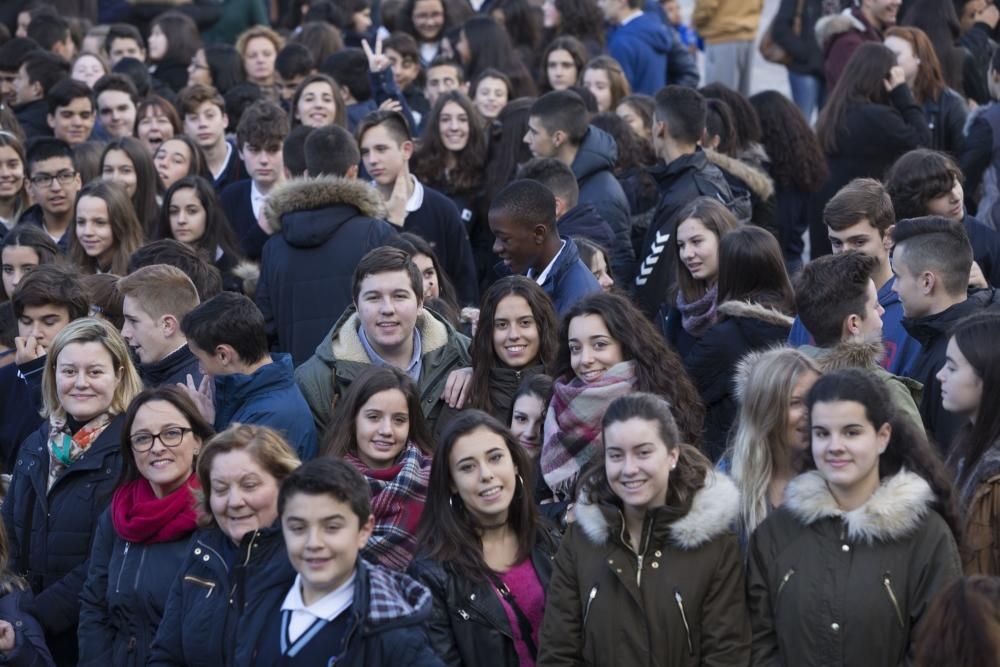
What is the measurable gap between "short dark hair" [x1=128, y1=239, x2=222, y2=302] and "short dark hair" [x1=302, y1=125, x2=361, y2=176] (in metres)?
0.93

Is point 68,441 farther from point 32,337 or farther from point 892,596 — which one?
point 892,596

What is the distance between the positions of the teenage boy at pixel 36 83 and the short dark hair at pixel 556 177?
518cm

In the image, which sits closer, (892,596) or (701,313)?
(892,596)

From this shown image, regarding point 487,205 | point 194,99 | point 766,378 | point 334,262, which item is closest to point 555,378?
point 766,378

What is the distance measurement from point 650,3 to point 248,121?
5.36 meters

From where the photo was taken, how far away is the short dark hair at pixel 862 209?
7.91 meters

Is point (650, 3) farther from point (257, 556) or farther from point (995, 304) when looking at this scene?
point (257, 556)

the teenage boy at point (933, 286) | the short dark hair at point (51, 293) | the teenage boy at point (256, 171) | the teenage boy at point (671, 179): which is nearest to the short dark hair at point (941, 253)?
the teenage boy at point (933, 286)

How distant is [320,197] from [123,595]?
2.94 metres

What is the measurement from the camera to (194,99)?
11.3 m

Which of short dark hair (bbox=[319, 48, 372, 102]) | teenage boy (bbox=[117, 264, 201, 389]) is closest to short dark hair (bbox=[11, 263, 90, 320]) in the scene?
teenage boy (bbox=[117, 264, 201, 389])

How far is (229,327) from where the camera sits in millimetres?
6668

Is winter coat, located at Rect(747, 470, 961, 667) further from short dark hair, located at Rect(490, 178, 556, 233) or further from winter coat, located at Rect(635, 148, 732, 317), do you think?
winter coat, located at Rect(635, 148, 732, 317)

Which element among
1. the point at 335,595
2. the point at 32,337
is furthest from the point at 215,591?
the point at 32,337
